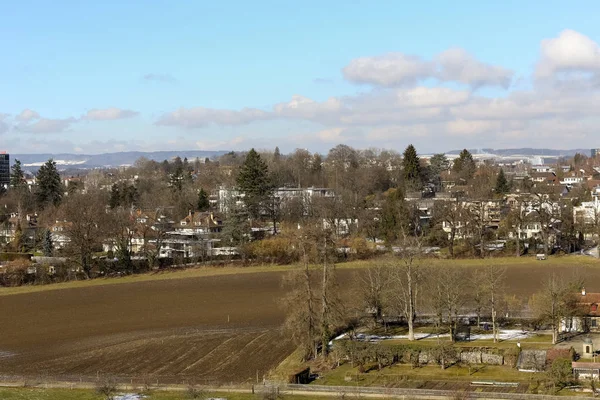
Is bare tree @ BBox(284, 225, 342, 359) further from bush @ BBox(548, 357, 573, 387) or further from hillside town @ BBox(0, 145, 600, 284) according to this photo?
hillside town @ BBox(0, 145, 600, 284)

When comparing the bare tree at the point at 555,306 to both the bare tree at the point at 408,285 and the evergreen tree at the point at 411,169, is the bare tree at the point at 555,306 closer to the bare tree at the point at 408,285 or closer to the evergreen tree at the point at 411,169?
the bare tree at the point at 408,285

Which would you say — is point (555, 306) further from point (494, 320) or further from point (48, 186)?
point (48, 186)

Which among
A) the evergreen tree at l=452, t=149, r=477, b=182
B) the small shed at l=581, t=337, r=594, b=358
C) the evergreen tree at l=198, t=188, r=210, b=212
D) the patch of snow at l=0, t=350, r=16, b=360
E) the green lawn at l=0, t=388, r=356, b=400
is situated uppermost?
the evergreen tree at l=452, t=149, r=477, b=182

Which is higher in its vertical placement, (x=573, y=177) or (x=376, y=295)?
(x=573, y=177)

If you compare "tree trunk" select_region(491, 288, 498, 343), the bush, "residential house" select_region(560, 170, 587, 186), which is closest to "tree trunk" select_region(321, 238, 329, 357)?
"tree trunk" select_region(491, 288, 498, 343)

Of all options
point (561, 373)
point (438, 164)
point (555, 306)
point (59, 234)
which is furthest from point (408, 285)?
point (438, 164)

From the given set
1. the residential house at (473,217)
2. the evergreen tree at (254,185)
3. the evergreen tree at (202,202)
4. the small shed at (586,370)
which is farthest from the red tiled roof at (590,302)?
the evergreen tree at (202,202)
